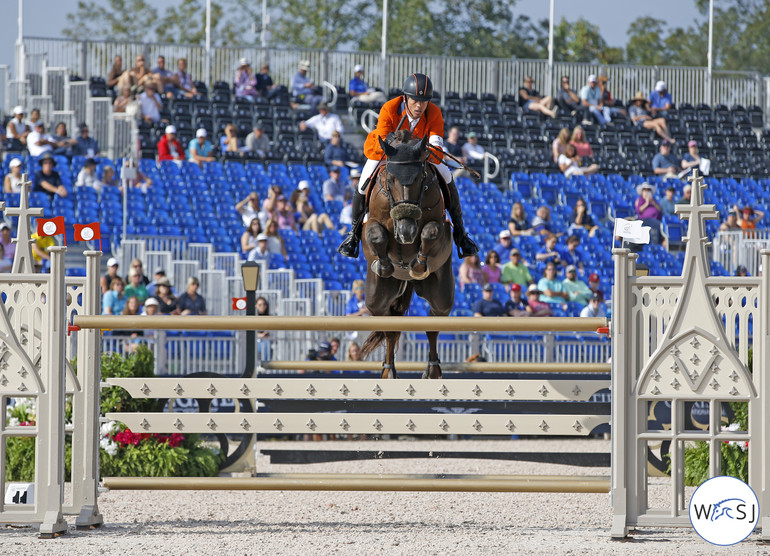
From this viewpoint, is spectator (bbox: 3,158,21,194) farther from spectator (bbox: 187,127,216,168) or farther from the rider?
the rider

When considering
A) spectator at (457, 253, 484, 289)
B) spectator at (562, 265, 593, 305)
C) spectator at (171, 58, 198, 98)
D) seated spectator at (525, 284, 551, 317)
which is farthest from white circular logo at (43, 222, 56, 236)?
spectator at (171, 58, 198, 98)

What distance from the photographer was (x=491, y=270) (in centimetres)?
1474

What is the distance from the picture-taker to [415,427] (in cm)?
597

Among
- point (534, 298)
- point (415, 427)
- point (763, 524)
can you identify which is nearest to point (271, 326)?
point (415, 427)

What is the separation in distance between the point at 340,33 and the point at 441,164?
105ft

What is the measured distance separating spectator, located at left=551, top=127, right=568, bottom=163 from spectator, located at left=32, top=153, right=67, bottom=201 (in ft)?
28.6

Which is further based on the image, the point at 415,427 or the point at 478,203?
the point at 478,203

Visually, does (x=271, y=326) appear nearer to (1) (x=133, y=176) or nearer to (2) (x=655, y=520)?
(2) (x=655, y=520)

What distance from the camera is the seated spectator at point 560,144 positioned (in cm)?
1956

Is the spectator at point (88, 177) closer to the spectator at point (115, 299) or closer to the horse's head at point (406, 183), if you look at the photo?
the spectator at point (115, 299)

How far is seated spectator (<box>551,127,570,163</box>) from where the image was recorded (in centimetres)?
1956

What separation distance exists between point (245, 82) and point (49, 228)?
1436 centimetres

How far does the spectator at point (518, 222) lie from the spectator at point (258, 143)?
4138 mm

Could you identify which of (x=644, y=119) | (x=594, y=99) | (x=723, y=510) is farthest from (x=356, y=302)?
(x=644, y=119)
